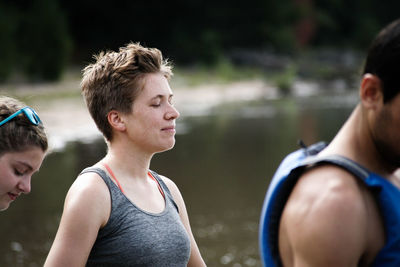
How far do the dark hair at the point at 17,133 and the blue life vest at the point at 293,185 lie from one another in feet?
2.76

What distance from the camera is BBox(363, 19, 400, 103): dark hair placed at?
1.80 metres

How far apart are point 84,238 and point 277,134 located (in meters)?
15.3

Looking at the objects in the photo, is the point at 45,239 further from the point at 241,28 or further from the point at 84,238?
the point at 241,28

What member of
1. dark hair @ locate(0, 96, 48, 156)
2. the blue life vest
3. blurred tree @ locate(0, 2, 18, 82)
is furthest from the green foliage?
the blue life vest

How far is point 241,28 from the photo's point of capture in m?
46.5

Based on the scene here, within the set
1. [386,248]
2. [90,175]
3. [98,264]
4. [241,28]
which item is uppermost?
[90,175]

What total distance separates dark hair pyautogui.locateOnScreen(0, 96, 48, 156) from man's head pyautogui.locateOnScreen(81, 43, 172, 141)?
1.03ft

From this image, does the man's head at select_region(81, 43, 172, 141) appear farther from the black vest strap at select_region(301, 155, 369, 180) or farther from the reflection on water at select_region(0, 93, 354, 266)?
the reflection on water at select_region(0, 93, 354, 266)

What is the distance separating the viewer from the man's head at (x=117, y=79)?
254 cm

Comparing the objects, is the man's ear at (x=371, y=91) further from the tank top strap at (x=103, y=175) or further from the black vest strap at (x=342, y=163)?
the tank top strap at (x=103, y=175)

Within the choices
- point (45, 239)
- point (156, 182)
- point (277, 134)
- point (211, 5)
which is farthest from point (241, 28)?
point (156, 182)

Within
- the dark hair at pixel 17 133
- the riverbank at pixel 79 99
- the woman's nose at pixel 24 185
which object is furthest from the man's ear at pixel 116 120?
the riverbank at pixel 79 99

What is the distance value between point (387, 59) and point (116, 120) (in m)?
1.15

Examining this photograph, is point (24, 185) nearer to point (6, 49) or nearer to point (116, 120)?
point (116, 120)
